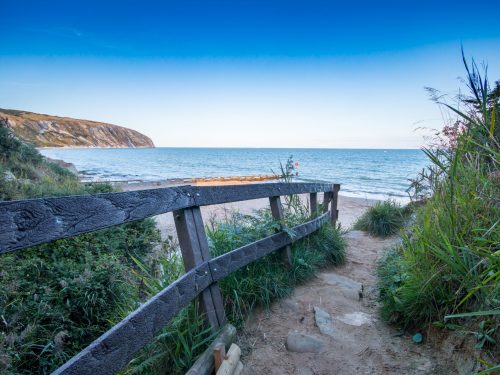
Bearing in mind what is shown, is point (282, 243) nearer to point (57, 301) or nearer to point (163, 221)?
point (57, 301)

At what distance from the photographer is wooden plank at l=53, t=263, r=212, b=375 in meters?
1.33

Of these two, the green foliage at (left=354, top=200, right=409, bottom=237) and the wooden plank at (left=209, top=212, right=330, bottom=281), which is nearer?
the wooden plank at (left=209, top=212, right=330, bottom=281)

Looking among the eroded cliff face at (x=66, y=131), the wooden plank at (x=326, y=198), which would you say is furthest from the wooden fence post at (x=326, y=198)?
the eroded cliff face at (x=66, y=131)

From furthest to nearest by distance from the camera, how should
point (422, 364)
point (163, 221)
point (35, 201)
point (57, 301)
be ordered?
1. point (163, 221)
2. point (57, 301)
3. point (422, 364)
4. point (35, 201)

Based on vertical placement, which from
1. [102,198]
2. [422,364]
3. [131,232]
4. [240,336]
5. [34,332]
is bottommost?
[422,364]

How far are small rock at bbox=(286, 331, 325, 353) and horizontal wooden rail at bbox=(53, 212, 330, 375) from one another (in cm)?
81

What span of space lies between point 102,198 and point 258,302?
2263mm

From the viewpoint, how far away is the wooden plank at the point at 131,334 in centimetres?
133

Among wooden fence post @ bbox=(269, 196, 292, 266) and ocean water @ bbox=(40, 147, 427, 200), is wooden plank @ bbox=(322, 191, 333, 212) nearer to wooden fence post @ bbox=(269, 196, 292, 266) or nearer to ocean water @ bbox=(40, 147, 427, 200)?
ocean water @ bbox=(40, 147, 427, 200)

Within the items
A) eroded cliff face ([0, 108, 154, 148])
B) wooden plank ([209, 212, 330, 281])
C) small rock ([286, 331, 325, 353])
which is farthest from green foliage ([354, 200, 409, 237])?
eroded cliff face ([0, 108, 154, 148])

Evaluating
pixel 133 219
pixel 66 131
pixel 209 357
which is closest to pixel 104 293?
pixel 209 357

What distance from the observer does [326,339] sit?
277cm

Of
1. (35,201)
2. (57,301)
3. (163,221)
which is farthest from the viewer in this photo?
(163,221)

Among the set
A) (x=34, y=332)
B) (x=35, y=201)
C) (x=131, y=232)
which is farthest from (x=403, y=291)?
(x=131, y=232)
